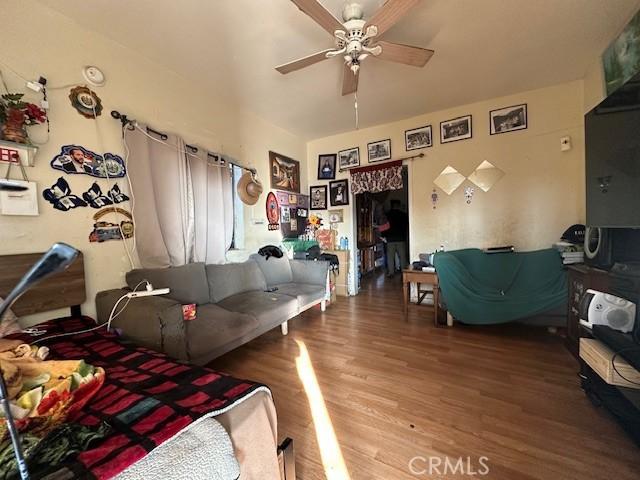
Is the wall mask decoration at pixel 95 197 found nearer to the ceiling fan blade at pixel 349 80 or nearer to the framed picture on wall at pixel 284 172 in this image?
the framed picture on wall at pixel 284 172

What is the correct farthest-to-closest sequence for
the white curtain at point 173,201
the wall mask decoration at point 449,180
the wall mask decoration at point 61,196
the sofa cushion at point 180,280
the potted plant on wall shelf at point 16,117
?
the wall mask decoration at point 449,180 → the white curtain at point 173,201 → the sofa cushion at point 180,280 → the wall mask decoration at point 61,196 → the potted plant on wall shelf at point 16,117

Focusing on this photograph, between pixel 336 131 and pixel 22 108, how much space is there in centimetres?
341

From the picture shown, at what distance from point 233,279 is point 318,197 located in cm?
227

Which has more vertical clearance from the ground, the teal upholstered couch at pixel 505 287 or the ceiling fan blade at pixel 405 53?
the ceiling fan blade at pixel 405 53

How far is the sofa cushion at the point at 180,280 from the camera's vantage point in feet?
6.64

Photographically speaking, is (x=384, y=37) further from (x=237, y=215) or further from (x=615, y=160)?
(x=237, y=215)

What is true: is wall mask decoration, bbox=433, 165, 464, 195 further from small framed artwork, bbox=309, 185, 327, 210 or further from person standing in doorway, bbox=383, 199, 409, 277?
person standing in doorway, bbox=383, 199, 409, 277

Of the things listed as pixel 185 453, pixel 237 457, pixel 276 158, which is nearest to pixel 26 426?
pixel 185 453

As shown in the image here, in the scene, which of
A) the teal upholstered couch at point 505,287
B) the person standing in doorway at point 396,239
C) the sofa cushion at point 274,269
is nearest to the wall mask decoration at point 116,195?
the sofa cushion at point 274,269

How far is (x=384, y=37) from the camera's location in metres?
2.04

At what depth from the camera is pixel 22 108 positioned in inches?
61.2

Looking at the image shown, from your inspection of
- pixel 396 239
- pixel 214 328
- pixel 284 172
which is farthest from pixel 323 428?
pixel 396 239

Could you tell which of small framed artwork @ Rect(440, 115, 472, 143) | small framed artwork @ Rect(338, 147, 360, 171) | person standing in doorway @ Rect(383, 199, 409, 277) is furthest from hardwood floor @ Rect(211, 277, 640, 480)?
person standing in doorway @ Rect(383, 199, 409, 277)

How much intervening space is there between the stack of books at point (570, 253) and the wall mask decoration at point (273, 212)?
3.23 m
